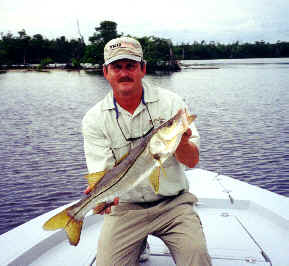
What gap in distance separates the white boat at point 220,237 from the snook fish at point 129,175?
3.36 feet

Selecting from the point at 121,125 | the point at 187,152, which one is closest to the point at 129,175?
the point at 187,152

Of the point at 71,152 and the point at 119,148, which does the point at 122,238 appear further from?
the point at 71,152

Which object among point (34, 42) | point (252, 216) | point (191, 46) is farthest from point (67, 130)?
point (191, 46)

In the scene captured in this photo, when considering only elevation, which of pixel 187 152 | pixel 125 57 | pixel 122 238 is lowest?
pixel 122 238

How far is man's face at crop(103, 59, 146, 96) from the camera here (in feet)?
11.8

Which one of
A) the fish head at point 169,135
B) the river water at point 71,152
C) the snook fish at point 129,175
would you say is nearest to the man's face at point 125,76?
the snook fish at point 129,175

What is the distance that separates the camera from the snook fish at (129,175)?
2776 millimetres

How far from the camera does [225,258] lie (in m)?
3.78

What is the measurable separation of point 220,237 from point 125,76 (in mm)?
2382

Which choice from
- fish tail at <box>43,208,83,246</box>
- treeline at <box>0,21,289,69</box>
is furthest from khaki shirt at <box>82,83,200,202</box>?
treeline at <box>0,21,289,69</box>

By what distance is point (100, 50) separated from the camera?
3888 inches

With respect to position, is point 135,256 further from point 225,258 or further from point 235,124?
point 235,124

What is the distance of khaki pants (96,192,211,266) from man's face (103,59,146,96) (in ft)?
4.13

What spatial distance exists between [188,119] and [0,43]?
472 ft
